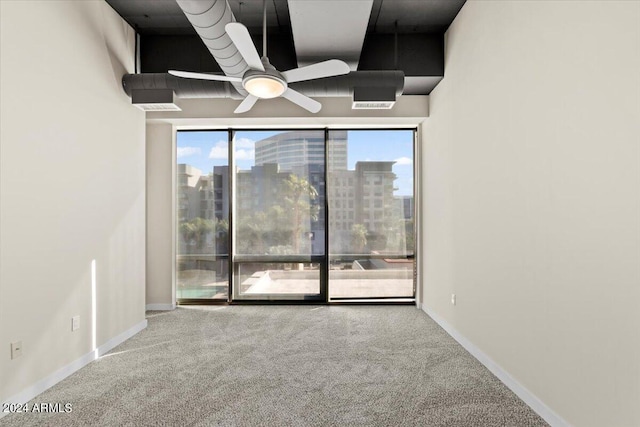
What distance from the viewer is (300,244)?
16.7 feet

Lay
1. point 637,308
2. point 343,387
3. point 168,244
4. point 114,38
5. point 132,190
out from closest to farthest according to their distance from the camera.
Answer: point 637,308 → point 343,387 → point 114,38 → point 132,190 → point 168,244

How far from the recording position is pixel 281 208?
506 centimetres

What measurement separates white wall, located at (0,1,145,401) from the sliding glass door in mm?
1546

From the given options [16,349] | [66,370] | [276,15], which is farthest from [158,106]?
[66,370]

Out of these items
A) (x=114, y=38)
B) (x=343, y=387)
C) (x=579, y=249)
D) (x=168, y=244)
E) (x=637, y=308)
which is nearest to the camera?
(x=637, y=308)

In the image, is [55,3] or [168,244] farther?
[168,244]

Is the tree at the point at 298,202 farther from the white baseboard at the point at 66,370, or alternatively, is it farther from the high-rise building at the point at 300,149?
the white baseboard at the point at 66,370

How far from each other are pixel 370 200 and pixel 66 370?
153 inches

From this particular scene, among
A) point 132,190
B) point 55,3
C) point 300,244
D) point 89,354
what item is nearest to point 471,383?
point 300,244

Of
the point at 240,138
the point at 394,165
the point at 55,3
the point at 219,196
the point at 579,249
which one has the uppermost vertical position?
the point at 55,3

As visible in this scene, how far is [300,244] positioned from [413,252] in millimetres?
1671

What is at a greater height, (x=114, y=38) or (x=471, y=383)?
(x=114, y=38)

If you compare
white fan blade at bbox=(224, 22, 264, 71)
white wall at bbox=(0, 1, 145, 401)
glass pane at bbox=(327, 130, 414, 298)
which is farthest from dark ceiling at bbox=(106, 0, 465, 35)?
glass pane at bbox=(327, 130, 414, 298)

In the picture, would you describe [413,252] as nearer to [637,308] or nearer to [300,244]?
[300,244]
